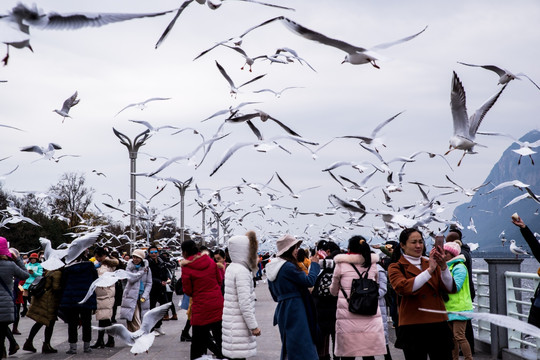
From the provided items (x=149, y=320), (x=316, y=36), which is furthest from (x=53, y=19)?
(x=149, y=320)

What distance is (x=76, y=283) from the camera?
35.6ft

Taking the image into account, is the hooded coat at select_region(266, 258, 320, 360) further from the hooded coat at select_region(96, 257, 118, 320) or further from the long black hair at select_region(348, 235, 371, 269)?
the hooded coat at select_region(96, 257, 118, 320)

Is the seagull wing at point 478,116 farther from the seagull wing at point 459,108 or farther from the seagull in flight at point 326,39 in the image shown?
the seagull in flight at point 326,39

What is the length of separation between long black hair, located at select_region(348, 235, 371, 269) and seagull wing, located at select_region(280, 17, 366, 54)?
126 inches

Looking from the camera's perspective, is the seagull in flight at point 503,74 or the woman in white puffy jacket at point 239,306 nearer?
the seagull in flight at point 503,74

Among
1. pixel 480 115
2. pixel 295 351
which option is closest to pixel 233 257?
pixel 295 351

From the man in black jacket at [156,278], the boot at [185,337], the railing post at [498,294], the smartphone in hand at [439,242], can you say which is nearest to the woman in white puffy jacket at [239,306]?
the smartphone in hand at [439,242]

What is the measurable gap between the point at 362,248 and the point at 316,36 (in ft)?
11.0

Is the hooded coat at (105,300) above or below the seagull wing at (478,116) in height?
below

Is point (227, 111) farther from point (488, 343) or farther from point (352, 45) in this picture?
point (488, 343)

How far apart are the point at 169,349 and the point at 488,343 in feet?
15.7

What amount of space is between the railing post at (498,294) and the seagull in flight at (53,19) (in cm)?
732

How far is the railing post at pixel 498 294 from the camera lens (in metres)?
9.65

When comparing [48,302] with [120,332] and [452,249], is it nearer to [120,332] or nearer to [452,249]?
[452,249]
